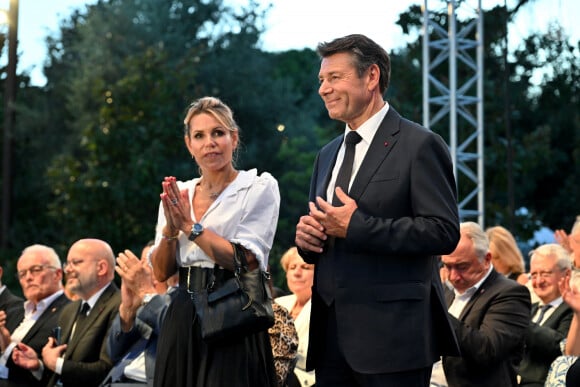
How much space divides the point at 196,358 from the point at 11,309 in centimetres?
417

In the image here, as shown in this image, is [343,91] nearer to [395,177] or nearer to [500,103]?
[395,177]

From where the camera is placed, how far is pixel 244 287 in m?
3.95

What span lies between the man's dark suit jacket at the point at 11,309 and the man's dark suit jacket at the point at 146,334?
1.90 metres

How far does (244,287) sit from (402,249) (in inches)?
35.1

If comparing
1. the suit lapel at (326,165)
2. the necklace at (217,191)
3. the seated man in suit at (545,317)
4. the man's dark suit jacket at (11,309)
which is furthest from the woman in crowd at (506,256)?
the suit lapel at (326,165)

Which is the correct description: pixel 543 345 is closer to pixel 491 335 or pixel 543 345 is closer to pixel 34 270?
pixel 491 335

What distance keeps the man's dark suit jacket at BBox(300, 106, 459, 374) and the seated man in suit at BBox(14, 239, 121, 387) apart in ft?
10.0

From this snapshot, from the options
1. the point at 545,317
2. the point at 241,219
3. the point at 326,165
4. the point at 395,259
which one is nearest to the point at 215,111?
the point at 241,219

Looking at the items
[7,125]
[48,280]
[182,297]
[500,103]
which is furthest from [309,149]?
[182,297]

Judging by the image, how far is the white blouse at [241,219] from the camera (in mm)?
4086

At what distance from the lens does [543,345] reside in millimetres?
6035

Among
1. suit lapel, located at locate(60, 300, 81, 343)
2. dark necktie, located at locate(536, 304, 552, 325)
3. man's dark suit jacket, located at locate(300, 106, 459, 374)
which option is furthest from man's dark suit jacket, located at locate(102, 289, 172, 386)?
dark necktie, located at locate(536, 304, 552, 325)

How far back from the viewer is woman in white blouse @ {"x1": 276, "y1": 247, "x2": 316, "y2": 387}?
6.23 m

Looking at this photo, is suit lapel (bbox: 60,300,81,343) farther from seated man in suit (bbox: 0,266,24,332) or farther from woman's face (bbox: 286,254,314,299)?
woman's face (bbox: 286,254,314,299)
